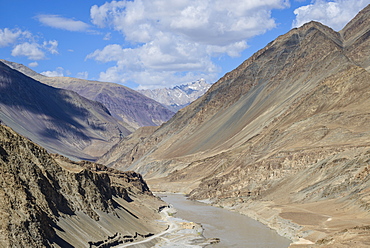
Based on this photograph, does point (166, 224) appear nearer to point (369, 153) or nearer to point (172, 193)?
point (369, 153)

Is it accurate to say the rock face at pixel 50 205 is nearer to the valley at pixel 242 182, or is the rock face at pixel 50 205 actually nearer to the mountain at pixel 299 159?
the valley at pixel 242 182

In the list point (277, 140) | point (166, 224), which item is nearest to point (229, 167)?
point (277, 140)

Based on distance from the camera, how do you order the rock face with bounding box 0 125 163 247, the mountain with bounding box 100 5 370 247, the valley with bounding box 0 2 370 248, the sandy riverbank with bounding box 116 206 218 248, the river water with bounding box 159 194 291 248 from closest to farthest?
1. the rock face with bounding box 0 125 163 247
2. the valley with bounding box 0 2 370 248
3. the sandy riverbank with bounding box 116 206 218 248
4. the river water with bounding box 159 194 291 248
5. the mountain with bounding box 100 5 370 247

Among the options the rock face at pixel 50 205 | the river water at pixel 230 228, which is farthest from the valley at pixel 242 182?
the river water at pixel 230 228

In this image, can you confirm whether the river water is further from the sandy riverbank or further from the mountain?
the mountain

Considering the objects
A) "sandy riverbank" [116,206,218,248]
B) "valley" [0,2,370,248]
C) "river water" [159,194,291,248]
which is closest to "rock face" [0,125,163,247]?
"valley" [0,2,370,248]

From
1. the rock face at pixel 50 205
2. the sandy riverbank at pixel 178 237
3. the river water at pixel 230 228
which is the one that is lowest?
the river water at pixel 230 228
